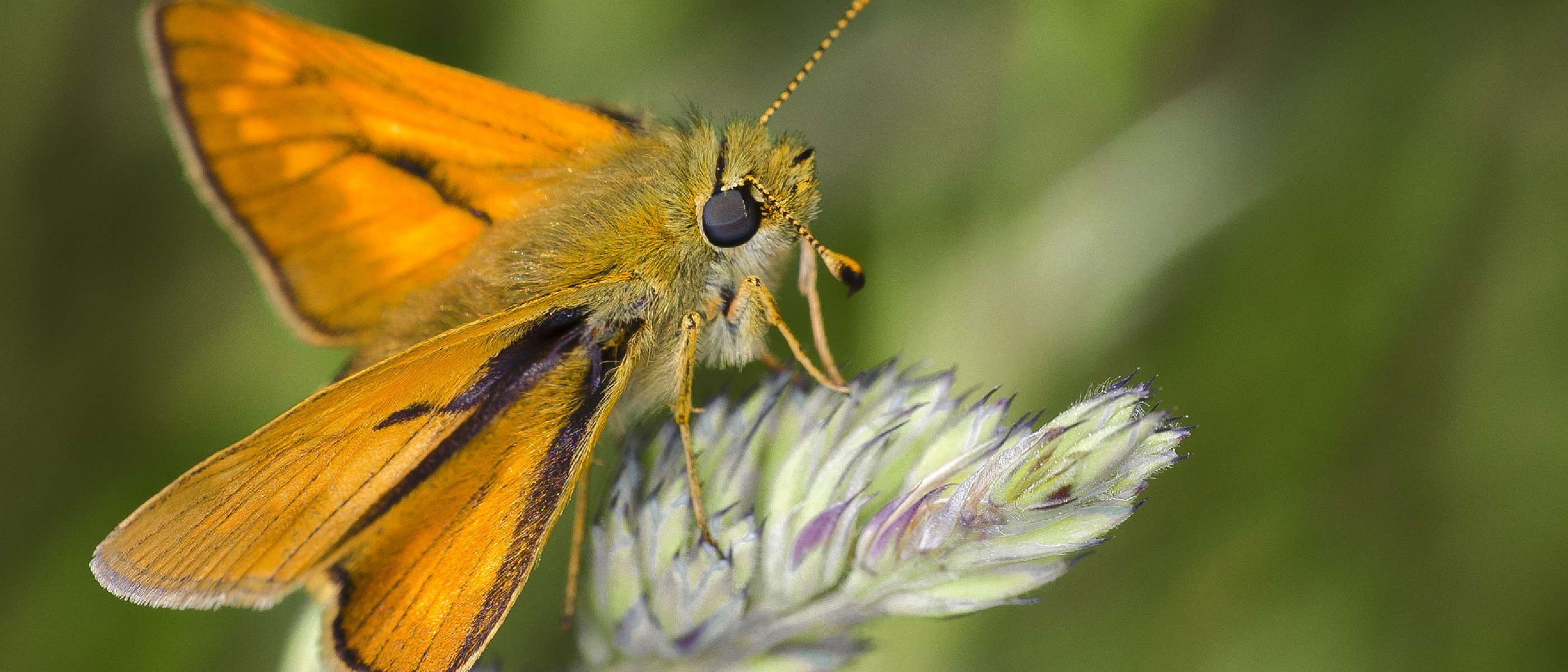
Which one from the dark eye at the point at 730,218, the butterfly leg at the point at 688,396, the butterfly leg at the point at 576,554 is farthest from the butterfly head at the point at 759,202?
the butterfly leg at the point at 576,554

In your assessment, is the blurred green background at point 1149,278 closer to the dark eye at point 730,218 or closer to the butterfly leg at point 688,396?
the butterfly leg at point 688,396

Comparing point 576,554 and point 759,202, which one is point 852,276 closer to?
point 759,202

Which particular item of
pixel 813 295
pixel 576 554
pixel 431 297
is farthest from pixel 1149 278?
pixel 431 297

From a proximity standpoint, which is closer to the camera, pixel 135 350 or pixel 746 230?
pixel 746 230

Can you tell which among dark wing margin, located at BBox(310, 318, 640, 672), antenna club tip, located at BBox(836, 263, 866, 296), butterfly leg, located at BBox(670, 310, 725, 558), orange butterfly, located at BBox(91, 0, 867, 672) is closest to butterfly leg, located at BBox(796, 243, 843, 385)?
orange butterfly, located at BBox(91, 0, 867, 672)

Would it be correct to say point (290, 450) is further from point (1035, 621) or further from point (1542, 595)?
point (1542, 595)

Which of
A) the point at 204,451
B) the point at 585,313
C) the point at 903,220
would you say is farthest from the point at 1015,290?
the point at 204,451

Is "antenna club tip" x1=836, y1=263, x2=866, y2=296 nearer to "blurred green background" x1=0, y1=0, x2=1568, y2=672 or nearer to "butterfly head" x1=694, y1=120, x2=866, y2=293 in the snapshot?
"butterfly head" x1=694, y1=120, x2=866, y2=293

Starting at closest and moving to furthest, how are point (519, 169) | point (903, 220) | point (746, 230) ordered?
point (746, 230) < point (519, 169) < point (903, 220)
